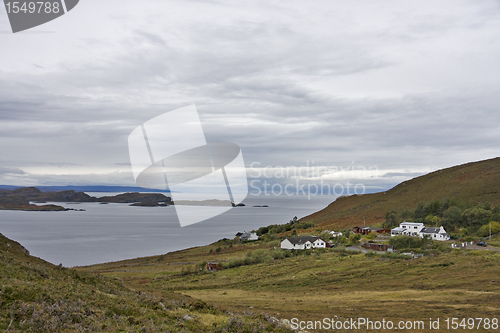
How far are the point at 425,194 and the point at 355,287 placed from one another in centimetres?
10843

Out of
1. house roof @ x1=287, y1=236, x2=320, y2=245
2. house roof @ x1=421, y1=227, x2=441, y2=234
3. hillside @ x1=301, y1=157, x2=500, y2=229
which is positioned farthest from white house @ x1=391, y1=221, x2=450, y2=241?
hillside @ x1=301, y1=157, x2=500, y2=229

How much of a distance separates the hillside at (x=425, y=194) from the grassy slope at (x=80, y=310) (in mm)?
90689

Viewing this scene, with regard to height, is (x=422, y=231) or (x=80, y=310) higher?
(x=80, y=310)

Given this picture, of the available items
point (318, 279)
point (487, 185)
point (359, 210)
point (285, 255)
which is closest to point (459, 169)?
point (487, 185)

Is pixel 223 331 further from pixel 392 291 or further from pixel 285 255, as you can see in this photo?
pixel 285 255

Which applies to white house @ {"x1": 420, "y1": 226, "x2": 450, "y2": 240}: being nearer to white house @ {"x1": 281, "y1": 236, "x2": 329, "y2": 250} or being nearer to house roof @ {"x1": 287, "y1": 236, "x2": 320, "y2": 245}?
Result: white house @ {"x1": 281, "y1": 236, "x2": 329, "y2": 250}

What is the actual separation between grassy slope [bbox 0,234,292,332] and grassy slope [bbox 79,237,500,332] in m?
4.16

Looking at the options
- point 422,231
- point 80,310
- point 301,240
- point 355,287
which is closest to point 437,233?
point 422,231

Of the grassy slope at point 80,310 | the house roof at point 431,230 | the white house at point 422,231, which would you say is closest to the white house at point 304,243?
the white house at point 422,231

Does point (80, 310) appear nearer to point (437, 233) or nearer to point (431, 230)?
point (437, 233)

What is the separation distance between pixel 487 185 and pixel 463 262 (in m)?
92.5

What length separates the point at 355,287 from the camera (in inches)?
1088

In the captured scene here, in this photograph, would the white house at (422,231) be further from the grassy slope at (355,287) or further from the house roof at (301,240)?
the grassy slope at (355,287)

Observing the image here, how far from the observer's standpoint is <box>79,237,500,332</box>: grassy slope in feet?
59.5
